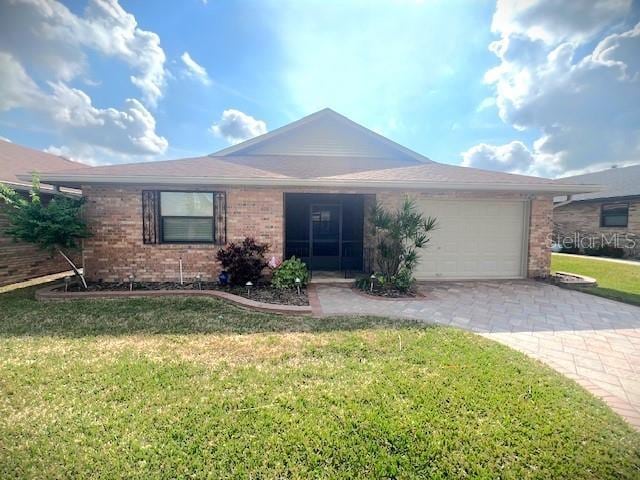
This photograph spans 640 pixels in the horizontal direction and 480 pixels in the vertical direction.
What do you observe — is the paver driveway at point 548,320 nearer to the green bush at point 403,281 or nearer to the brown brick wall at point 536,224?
the green bush at point 403,281

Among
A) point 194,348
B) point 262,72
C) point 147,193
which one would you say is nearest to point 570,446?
point 194,348

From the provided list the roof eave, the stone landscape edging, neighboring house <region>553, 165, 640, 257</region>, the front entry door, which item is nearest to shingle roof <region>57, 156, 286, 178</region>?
the roof eave

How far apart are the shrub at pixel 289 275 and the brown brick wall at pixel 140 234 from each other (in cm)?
62

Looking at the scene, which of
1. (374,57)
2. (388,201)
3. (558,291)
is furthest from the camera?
(374,57)

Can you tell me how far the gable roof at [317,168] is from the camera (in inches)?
265

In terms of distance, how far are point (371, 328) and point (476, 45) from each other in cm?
1022

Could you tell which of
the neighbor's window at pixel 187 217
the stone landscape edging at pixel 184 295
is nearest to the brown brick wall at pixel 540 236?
the stone landscape edging at pixel 184 295

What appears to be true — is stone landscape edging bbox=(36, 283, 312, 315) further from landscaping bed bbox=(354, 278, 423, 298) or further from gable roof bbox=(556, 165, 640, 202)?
gable roof bbox=(556, 165, 640, 202)

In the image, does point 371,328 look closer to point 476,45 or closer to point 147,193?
point 147,193

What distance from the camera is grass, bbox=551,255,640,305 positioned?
676 cm

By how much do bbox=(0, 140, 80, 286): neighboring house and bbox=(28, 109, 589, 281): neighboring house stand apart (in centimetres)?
155

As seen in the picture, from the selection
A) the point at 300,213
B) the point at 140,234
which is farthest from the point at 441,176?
the point at 140,234

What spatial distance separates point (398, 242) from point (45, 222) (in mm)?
7905

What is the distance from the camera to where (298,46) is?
9.85 metres
